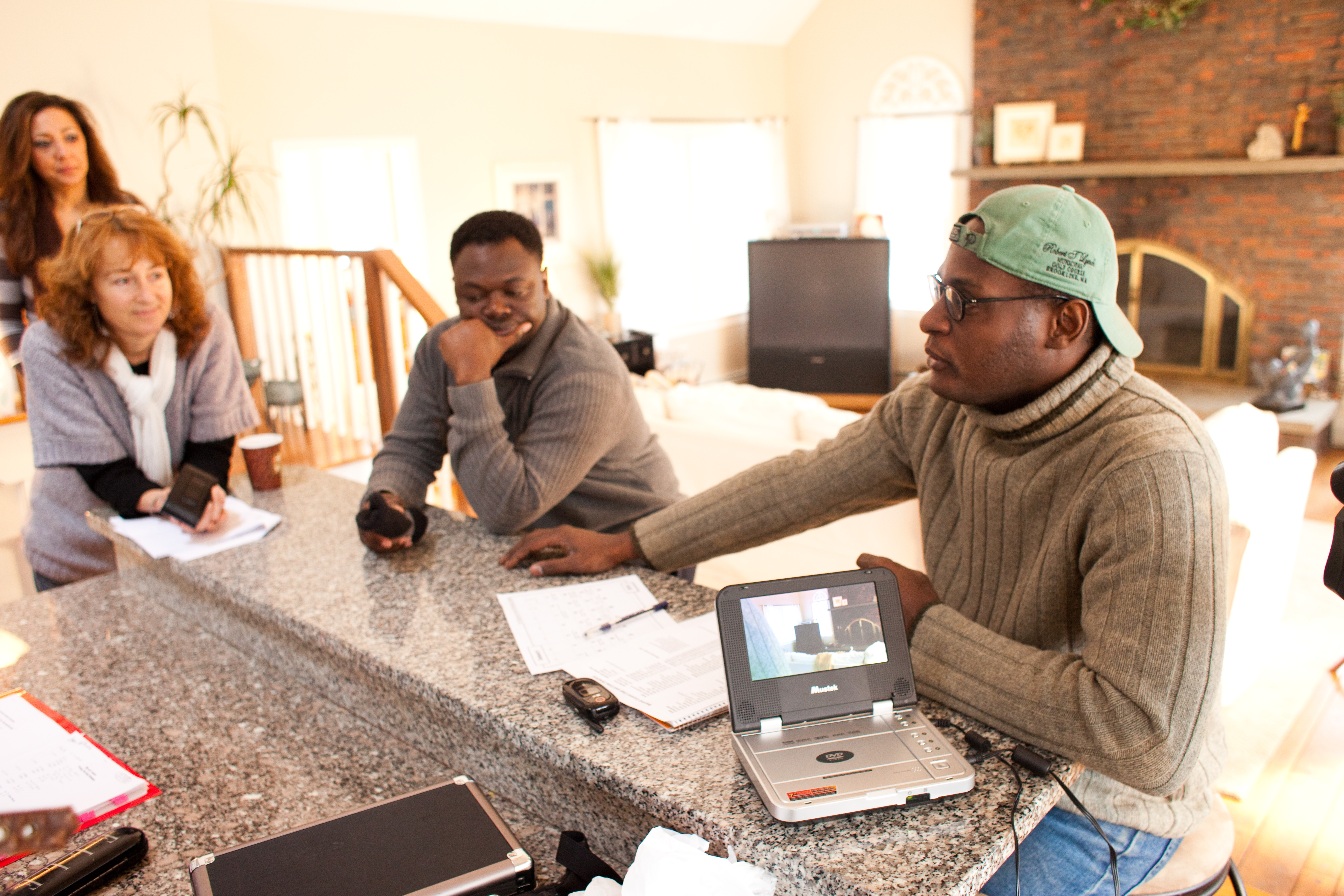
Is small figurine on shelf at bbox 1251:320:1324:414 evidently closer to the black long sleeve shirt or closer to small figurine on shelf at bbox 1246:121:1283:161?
small figurine on shelf at bbox 1246:121:1283:161

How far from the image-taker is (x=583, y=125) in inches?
241

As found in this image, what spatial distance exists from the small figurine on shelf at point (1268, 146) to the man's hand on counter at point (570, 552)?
557 centimetres

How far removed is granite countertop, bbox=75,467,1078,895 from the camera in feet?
2.61

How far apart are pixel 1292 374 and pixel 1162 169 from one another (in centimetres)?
146

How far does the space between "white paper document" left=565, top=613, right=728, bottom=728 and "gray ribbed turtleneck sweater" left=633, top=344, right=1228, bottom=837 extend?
0.23 m

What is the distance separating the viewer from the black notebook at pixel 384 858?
830 mm

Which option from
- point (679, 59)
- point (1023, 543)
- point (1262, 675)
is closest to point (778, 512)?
point (1023, 543)

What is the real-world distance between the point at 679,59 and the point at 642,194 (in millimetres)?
1008

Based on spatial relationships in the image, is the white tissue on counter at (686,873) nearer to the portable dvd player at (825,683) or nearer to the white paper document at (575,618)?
the portable dvd player at (825,683)

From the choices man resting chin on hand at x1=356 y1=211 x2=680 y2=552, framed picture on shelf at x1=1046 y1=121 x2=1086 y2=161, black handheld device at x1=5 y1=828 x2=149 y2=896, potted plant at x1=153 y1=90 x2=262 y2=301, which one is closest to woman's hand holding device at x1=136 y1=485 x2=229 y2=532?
man resting chin on hand at x1=356 y1=211 x2=680 y2=552

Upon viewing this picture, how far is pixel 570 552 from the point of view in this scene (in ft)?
4.79

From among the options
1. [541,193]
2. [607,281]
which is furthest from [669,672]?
[607,281]

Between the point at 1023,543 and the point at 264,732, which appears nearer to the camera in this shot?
the point at 1023,543

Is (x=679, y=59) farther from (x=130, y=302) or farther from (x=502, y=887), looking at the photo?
(x=502, y=887)
